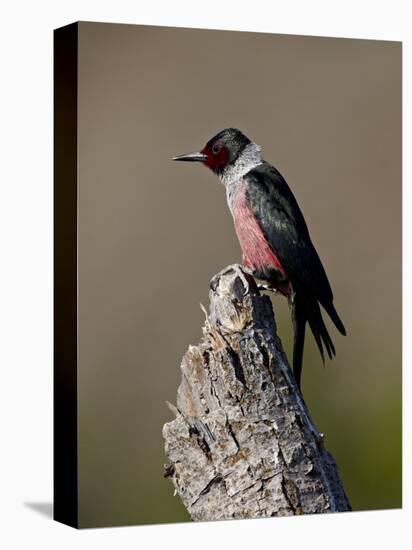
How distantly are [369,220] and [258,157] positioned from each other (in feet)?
3.20

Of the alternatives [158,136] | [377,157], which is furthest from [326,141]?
[158,136]

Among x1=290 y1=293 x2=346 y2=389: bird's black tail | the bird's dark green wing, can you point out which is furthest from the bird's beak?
x1=290 y1=293 x2=346 y2=389: bird's black tail

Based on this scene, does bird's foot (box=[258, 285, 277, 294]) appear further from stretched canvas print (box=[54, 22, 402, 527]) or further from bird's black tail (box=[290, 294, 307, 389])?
bird's black tail (box=[290, 294, 307, 389])

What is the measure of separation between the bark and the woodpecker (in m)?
0.53

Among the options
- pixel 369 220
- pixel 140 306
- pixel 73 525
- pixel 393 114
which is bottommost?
pixel 73 525

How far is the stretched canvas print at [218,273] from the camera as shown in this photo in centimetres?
743

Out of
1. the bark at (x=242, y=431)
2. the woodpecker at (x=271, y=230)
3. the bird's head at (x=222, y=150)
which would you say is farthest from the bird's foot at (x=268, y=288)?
the bird's head at (x=222, y=150)

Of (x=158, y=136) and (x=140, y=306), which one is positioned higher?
(x=158, y=136)

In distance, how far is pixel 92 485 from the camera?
7.48 m

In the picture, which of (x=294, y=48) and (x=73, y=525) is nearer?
(x=73, y=525)

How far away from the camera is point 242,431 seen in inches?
292

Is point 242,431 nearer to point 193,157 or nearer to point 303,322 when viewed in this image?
point 303,322

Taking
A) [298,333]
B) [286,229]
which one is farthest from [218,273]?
[298,333]

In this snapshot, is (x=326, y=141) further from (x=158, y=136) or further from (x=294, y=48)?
(x=158, y=136)
